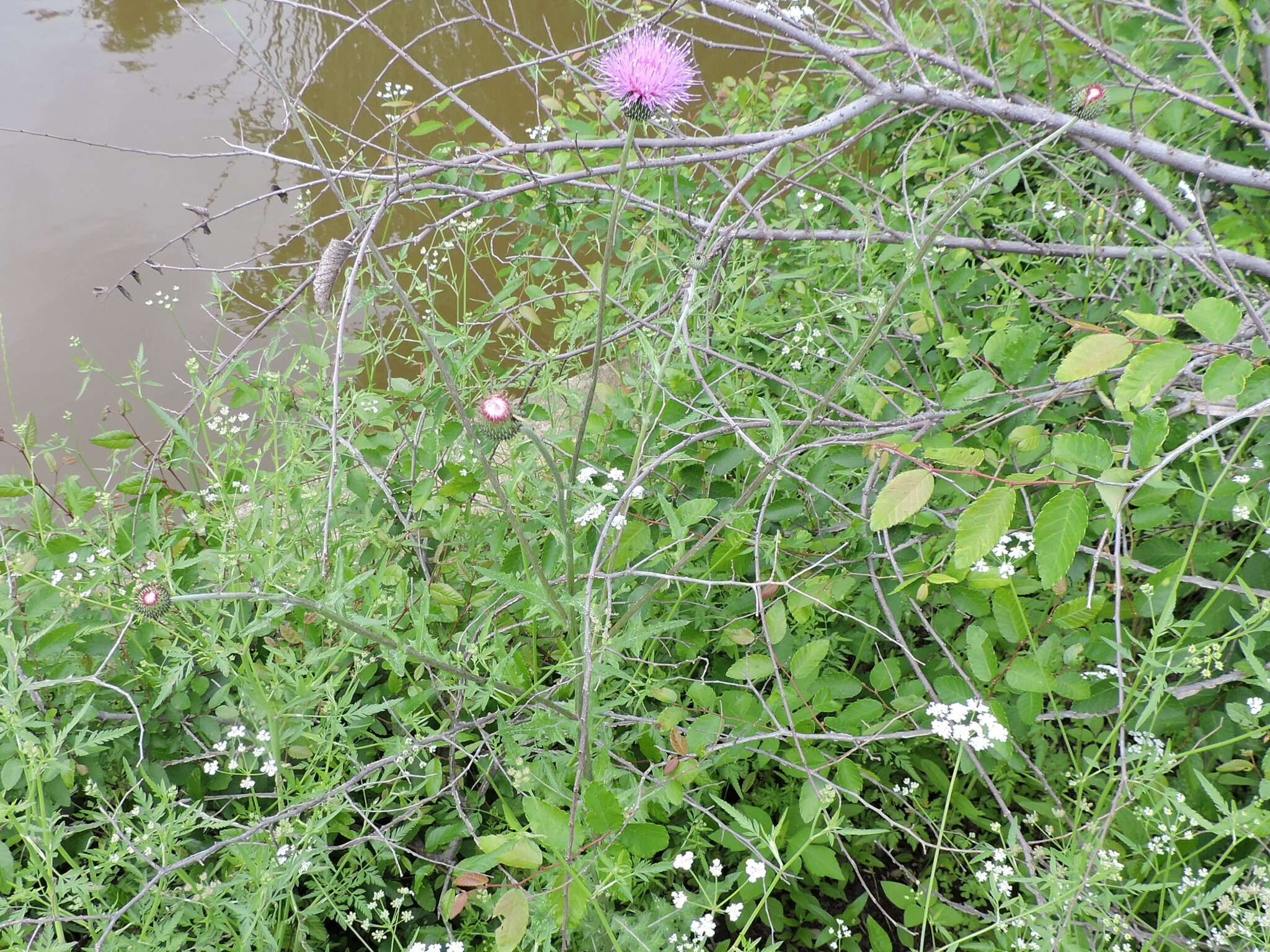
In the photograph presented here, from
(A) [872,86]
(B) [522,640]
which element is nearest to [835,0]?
(A) [872,86]

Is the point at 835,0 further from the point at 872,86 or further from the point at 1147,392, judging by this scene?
the point at 1147,392

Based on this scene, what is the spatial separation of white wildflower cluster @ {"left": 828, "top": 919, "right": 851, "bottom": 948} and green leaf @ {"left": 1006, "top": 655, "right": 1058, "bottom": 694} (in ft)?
1.60

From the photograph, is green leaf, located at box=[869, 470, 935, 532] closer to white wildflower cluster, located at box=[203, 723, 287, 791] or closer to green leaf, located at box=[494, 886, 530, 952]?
green leaf, located at box=[494, 886, 530, 952]

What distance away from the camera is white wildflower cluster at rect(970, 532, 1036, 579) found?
1266 mm

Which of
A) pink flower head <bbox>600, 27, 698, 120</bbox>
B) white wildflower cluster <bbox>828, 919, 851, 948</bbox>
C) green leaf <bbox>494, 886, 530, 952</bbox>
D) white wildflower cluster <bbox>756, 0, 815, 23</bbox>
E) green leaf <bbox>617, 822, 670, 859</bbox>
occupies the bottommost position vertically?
white wildflower cluster <bbox>828, 919, 851, 948</bbox>

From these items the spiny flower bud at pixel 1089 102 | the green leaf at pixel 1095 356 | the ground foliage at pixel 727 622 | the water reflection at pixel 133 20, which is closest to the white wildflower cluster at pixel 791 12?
the ground foliage at pixel 727 622

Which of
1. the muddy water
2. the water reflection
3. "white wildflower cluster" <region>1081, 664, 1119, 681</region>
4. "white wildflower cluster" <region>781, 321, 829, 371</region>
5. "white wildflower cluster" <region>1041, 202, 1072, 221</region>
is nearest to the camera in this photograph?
"white wildflower cluster" <region>1081, 664, 1119, 681</region>

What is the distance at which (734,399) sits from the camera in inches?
64.2

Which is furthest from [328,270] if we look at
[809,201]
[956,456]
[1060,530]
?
[809,201]

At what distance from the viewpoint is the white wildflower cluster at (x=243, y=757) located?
123 cm

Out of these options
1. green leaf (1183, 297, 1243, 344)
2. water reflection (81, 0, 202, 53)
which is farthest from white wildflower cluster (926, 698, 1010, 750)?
water reflection (81, 0, 202, 53)

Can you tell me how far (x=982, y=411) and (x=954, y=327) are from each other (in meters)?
0.27

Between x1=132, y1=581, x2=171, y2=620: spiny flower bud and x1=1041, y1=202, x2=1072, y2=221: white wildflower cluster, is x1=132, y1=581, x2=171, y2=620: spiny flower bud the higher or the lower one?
the lower one

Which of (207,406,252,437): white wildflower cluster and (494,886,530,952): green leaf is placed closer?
(494,886,530,952): green leaf
